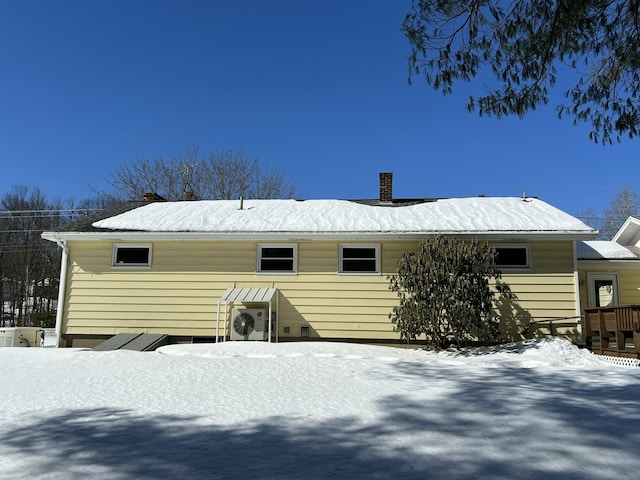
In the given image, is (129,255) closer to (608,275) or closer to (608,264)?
(608,264)

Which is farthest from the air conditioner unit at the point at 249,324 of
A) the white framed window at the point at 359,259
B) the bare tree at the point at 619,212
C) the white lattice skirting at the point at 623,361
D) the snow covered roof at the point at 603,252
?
the bare tree at the point at 619,212

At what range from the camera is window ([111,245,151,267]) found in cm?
1245

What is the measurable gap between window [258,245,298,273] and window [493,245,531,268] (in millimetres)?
5078

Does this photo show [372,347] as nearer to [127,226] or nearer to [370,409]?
[370,409]

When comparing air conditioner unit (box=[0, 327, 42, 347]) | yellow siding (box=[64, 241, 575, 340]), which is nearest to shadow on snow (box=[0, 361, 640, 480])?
yellow siding (box=[64, 241, 575, 340])

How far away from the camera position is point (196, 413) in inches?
199

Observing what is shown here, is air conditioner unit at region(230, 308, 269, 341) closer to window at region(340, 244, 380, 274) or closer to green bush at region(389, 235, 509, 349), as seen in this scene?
window at region(340, 244, 380, 274)

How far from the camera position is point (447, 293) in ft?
33.3

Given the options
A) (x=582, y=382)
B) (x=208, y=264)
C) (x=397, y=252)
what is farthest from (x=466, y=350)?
(x=208, y=264)

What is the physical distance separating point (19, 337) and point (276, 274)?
24.0ft

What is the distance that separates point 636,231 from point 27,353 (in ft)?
56.9

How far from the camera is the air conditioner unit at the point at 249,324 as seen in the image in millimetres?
11594

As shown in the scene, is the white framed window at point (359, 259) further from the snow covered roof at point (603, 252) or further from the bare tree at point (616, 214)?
the bare tree at point (616, 214)

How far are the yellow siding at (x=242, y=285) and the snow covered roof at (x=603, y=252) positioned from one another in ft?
8.16
